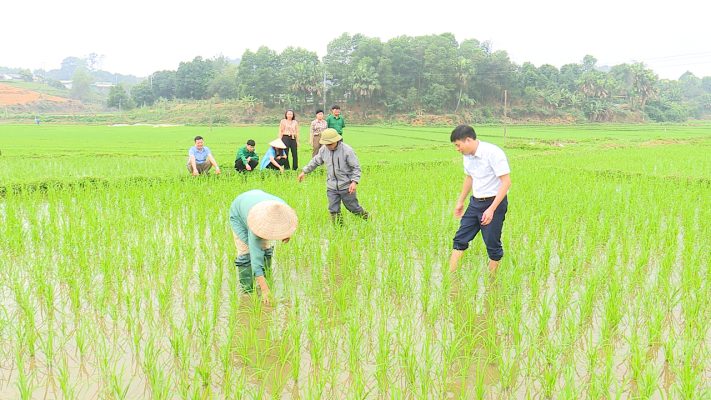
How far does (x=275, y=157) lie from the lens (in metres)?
7.45

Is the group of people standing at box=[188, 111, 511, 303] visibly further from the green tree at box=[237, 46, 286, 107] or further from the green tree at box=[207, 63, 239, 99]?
the green tree at box=[207, 63, 239, 99]

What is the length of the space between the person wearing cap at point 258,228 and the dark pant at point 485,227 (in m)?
1.37

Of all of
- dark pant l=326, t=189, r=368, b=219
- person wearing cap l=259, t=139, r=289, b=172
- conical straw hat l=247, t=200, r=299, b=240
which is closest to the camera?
conical straw hat l=247, t=200, r=299, b=240

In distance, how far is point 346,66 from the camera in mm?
42312

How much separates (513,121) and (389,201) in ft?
134

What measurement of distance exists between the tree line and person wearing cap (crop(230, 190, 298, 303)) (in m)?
33.8

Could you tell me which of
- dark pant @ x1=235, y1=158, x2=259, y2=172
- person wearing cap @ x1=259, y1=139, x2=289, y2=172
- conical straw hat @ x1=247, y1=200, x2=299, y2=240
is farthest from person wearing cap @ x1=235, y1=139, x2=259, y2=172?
conical straw hat @ x1=247, y1=200, x2=299, y2=240

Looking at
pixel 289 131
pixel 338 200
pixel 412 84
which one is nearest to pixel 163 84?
pixel 412 84

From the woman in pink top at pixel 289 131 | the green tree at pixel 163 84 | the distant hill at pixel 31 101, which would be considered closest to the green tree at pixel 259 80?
the green tree at pixel 163 84

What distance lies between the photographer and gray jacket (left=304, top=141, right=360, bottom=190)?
456cm

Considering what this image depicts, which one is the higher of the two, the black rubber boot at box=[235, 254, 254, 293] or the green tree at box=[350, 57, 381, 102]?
the green tree at box=[350, 57, 381, 102]

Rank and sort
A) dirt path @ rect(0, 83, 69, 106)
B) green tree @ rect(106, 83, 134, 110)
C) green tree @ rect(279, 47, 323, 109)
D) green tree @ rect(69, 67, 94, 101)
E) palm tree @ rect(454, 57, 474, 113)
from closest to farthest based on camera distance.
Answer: green tree @ rect(279, 47, 323, 109) → palm tree @ rect(454, 57, 474, 113) → green tree @ rect(106, 83, 134, 110) → dirt path @ rect(0, 83, 69, 106) → green tree @ rect(69, 67, 94, 101)

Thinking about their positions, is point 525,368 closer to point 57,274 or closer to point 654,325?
point 654,325

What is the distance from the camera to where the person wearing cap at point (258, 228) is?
245 cm
